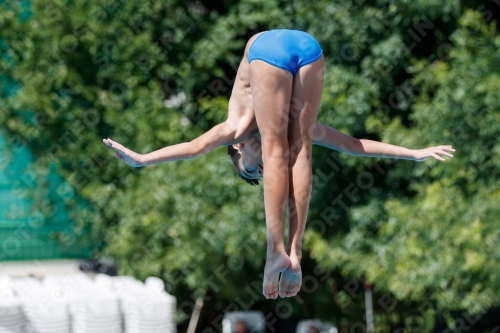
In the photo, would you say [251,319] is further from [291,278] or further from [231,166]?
Result: [291,278]

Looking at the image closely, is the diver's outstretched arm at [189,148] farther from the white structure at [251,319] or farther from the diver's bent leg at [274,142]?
the white structure at [251,319]

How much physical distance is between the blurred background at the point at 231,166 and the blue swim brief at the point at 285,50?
478cm

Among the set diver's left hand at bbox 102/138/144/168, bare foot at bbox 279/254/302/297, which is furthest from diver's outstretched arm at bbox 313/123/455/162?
diver's left hand at bbox 102/138/144/168

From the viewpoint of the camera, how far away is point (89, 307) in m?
8.70

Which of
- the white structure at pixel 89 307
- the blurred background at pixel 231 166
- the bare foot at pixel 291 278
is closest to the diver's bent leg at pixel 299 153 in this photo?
→ the bare foot at pixel 291 278

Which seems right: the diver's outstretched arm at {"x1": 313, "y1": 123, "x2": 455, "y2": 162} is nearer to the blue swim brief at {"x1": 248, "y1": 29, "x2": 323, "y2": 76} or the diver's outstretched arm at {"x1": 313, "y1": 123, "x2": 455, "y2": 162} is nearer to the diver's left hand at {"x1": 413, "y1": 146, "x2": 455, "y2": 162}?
the diver's left hand at {"x1": 413, "y1": 146, "x2": 455, "y2": 162}

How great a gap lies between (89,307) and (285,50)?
5227 mm

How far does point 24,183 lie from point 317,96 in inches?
329

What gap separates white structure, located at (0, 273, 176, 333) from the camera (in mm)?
8461

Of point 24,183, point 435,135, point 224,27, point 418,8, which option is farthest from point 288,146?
point 24,183

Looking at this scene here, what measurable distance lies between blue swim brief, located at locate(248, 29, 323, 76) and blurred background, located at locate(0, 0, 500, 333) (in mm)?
4780

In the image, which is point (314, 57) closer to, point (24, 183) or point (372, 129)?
point (372, 129)

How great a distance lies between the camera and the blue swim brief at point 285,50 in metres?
4.12

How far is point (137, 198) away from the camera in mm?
10695
